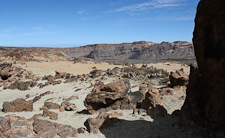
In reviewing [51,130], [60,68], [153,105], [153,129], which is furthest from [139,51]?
[51,130]

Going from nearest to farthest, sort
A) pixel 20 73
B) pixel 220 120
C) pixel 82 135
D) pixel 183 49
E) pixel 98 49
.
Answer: pixel 220 120 → pixel 82 135 → pixel 20 73 → pixel 183 49 → pixel 98 49

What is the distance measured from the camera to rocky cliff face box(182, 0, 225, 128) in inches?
138

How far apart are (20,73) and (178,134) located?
19.2m

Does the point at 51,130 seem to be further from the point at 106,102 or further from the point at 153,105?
the point at 153,105

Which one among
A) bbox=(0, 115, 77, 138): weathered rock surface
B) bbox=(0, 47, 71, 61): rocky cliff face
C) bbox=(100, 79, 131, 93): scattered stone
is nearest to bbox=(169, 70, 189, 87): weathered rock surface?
bbox=(100, 79, 131, 93): scattered stone

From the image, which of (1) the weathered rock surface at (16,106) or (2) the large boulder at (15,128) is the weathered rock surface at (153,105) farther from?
(1) the weathered rock surface at (16,106)

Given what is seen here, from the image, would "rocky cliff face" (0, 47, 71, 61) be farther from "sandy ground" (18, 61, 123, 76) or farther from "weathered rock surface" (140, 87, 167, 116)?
"weathered rock surface" (140, 87, 167, 116)

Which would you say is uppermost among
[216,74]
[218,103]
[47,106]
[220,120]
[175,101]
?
[216,74]

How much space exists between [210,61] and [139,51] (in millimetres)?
90475

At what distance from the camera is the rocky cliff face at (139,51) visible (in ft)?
265

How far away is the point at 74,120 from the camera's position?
20.3ft

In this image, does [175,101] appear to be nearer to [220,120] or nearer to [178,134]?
[178,134]

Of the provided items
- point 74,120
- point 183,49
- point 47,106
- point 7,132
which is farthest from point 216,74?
point 183,49

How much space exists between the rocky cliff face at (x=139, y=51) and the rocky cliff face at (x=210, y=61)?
74.5m
